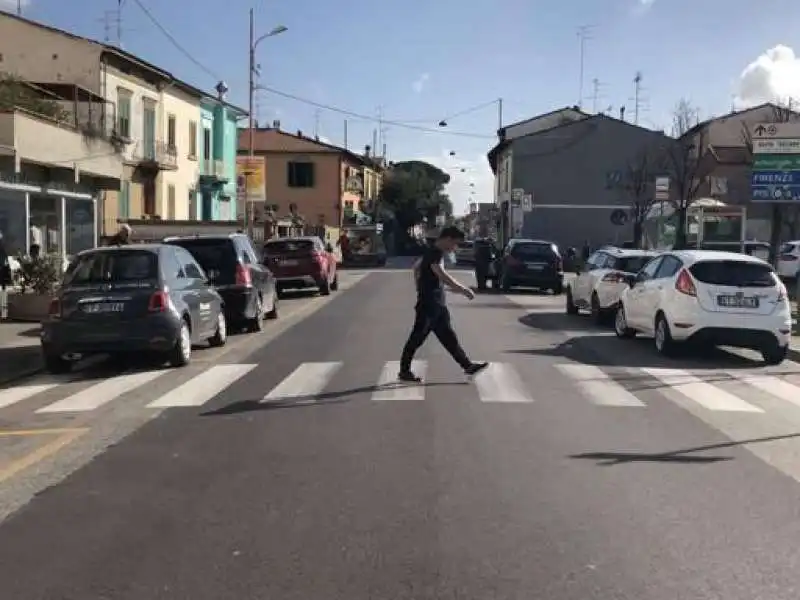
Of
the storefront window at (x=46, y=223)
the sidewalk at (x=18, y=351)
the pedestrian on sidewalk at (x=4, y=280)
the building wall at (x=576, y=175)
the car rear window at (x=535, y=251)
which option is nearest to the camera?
the sidewalk at (x=18, y=351)

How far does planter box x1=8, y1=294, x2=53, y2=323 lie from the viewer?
61.7 ft

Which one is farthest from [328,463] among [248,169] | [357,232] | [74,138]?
[357,232]

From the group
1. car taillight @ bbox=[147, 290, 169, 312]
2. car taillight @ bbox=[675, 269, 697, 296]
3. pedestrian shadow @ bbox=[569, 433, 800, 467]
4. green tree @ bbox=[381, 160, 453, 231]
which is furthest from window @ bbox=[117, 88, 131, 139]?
green tree @ bbox=[381, 160, 453, 231]

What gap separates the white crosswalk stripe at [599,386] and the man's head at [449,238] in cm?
215

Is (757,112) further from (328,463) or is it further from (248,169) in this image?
(328,463)

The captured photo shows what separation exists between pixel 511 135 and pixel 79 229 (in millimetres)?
51367

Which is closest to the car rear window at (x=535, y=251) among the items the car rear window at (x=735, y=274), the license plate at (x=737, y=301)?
the car rear window at (x=735, y=274)

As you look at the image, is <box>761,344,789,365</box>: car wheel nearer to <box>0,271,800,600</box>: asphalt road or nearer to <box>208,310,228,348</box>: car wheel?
<box>0,271,800,600</box>: asphalt road

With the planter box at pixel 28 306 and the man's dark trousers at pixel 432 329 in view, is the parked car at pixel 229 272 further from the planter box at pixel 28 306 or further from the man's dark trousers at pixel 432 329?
the man's dark trousers at pixel 432 329

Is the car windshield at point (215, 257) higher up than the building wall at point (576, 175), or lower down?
lower down

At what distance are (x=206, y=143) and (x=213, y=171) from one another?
142 centimetres

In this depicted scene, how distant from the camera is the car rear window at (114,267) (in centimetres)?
1308

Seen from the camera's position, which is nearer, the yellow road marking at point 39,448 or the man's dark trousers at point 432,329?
the yellow road marking at point 39,448

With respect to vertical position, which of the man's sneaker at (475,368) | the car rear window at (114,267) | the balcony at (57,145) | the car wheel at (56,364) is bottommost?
the car wheel at (56,364)
